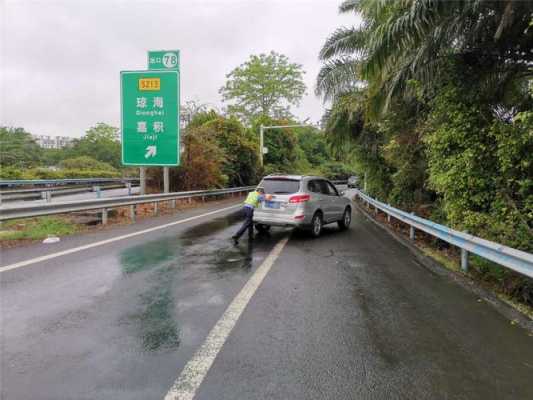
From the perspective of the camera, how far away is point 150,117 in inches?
630

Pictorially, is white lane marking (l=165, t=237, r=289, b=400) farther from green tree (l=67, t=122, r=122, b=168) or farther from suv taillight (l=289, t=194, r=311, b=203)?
green tree (l=67, t=122, r=122, b=168)

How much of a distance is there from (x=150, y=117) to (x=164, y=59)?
9.00 ft

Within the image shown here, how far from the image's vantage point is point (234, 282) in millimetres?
6121

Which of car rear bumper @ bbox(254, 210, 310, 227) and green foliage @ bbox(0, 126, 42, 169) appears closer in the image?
car rear bumper @ bbox(254, 210, 310, 227)

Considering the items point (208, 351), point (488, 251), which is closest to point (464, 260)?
point (488, 251)

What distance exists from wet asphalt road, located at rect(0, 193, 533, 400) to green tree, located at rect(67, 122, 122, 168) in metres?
66.9

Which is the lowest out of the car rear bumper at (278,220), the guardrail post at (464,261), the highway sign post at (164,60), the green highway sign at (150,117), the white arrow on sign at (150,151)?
the guardrail post at (464,261)

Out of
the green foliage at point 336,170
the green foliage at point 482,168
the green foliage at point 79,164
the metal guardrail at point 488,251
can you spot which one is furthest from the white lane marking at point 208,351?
the green foliage at point 336,170

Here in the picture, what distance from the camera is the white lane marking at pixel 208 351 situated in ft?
10.1

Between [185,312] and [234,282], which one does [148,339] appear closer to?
[185,312]

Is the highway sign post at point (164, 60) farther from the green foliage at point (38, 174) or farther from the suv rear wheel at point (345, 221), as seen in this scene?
the green foliage at point (38, 174)

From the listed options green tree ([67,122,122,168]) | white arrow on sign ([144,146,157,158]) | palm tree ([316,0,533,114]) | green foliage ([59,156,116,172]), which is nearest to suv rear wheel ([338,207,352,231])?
palm tree ([316,0,533,114])

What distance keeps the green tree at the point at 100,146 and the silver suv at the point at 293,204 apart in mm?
62857

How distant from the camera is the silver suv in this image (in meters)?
10.5
